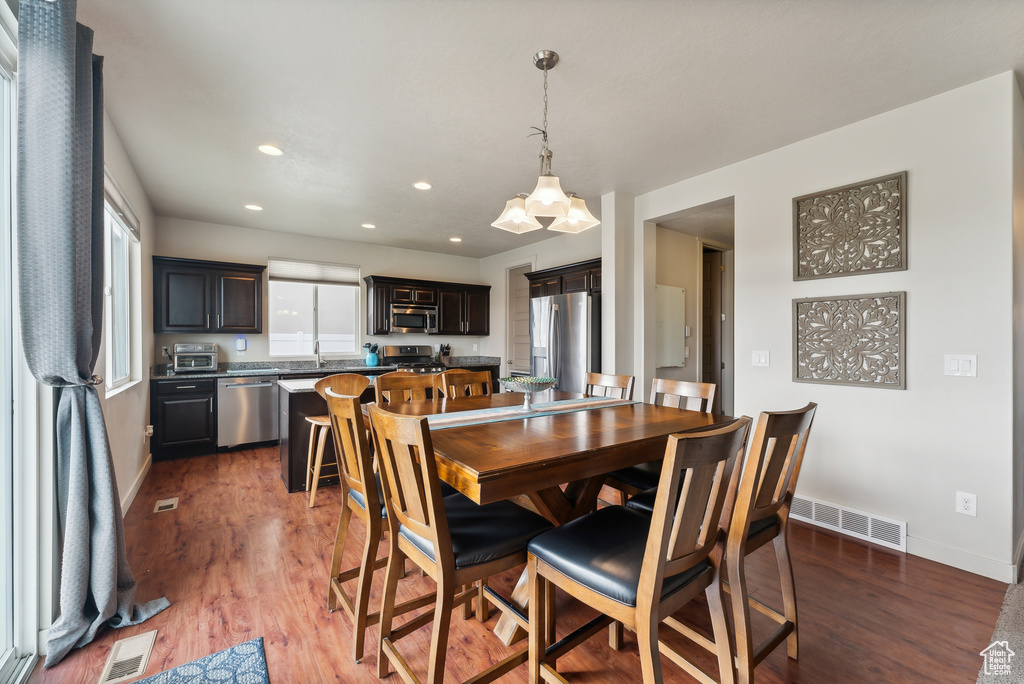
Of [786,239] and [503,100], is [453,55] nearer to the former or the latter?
[503,100]

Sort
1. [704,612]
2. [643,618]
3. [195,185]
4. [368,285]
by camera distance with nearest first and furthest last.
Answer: [643,618]
[704,612]
[195,185]
[368,285]

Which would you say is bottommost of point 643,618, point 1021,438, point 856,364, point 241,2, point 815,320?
point 643,618

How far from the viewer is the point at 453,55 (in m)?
2.13

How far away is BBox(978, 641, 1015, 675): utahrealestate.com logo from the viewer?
63.7 inches

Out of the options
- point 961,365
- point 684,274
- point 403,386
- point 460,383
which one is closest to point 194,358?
point 403,386

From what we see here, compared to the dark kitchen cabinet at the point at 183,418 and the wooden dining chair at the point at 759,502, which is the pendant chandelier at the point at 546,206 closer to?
the wooden dining chair at the point at 759,502

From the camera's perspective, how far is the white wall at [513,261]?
5.48 meters

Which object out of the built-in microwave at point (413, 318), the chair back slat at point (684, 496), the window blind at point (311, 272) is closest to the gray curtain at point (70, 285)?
the chair back slat at point (684, 496)

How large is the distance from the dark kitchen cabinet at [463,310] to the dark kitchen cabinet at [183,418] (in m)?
2.94

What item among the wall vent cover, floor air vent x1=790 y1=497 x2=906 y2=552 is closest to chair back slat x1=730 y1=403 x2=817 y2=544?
floor air vent x1=790 y1=497 x2=906 y2=552

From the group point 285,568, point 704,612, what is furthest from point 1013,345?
point 285,568

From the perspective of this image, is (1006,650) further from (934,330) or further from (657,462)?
(934,330)

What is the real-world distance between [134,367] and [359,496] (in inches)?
134

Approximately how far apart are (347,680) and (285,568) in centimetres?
98
